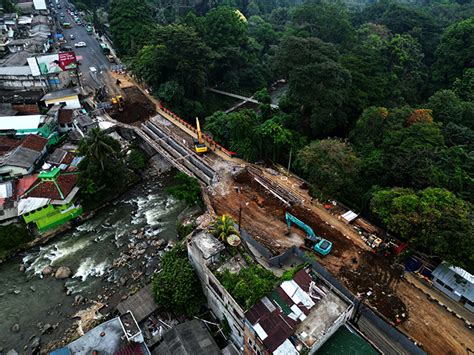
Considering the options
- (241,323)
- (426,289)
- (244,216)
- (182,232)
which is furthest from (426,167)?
(182,232)

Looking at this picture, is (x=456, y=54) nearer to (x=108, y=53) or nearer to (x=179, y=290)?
(x=179, y=290)

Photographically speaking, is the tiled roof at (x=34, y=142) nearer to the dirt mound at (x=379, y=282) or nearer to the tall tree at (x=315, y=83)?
the tall tree at (x=315, y=83)

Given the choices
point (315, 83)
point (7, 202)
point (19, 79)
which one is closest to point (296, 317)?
point (315, 83)

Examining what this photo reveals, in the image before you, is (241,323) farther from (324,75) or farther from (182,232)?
(324,75)

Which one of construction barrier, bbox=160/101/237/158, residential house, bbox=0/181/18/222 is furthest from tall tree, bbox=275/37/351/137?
residential house, bbox=0/181/18/222

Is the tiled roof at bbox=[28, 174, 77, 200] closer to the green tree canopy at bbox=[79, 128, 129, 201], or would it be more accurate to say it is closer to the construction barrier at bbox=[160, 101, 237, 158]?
the green tree canopy at bbox=[79, 128, 129, 201]

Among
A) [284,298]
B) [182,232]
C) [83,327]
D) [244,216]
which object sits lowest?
[83,327]
